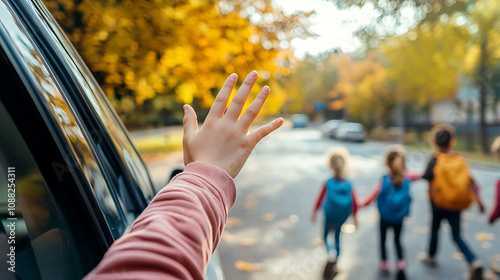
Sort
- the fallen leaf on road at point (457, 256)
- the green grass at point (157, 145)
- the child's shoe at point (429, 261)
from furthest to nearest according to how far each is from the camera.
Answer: the green grass at point (157, 145), the fallen leaf on road at point (457, 256), the child's shoe at point (429, 261)

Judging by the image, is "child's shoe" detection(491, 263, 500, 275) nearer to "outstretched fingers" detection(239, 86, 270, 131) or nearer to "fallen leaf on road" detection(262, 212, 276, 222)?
"fallen leaf on road" detection(262, 212, 276, 222)

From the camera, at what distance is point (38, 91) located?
71 centimetres

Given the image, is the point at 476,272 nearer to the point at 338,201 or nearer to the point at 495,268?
the point at 495,268

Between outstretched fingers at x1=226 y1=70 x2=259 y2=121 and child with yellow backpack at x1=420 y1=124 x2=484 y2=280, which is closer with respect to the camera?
outstretched fingers at x1=226 y1=70 x2=259 y2=121

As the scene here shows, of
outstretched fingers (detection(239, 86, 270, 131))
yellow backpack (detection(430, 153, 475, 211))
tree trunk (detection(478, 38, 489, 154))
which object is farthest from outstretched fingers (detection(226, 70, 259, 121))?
tree trunk (detection(478, 38, 489, 154))

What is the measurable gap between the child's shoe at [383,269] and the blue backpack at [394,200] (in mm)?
645

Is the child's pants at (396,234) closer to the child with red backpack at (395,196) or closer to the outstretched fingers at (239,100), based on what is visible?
the child with red backpack at (395,196)

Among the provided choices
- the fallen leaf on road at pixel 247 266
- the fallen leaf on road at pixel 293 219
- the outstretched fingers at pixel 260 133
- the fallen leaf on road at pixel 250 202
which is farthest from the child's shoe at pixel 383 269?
the outstretched fingers at pixel 260 133

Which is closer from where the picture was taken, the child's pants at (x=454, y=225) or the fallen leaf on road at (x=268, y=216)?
the child's pants at (x=454, y=225)

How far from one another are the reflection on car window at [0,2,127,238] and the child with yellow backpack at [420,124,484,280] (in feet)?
14.5

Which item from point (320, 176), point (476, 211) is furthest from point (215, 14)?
point (320, 176)

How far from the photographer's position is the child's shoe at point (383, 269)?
15.6ft

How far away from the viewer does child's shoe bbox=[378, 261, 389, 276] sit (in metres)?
4.75

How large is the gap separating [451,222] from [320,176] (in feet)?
28.0
